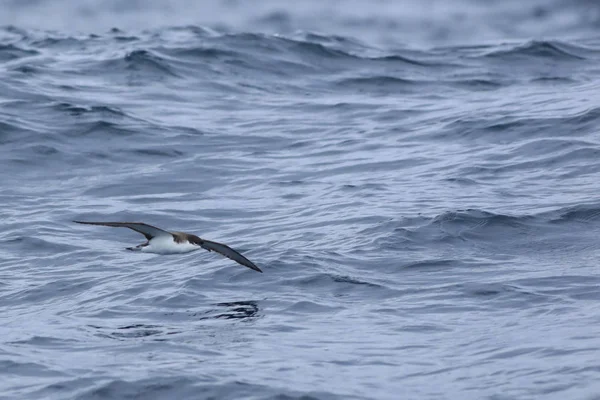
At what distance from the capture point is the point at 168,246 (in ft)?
42.0

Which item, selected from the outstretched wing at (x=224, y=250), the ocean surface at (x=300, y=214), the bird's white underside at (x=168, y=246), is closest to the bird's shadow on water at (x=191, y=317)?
the ocean surface at (x=300, y=214)

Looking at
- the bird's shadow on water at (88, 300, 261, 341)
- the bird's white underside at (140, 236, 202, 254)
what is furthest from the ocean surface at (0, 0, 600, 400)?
the bird's white underside at (140, 236, 202, 254)

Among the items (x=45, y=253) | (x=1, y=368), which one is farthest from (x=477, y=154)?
(x=1, y=368)

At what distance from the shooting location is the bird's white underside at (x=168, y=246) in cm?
1278

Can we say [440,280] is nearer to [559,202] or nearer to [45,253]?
[559,202]

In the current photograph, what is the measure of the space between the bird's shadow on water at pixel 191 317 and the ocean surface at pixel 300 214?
40 millimetres

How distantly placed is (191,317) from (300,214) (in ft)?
14.6

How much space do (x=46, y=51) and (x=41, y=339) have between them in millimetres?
17202

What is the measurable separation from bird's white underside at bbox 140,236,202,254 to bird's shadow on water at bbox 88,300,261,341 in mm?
680

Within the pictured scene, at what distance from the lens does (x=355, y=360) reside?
10.9 meters

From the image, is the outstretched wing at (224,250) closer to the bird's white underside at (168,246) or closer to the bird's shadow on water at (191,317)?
the bird's white underside at (168,246)

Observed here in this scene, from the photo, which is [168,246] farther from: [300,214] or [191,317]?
[300,214]

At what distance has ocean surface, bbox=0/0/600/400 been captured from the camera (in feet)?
35.5

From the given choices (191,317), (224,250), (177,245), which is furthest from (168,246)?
(191,317)
